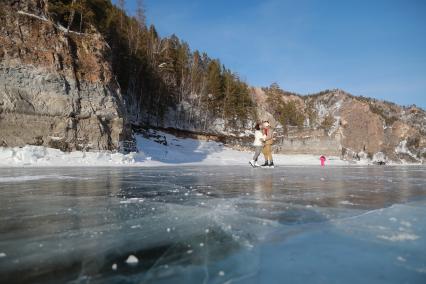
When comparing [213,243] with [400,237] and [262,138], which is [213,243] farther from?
[262,138]

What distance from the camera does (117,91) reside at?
2098 cm

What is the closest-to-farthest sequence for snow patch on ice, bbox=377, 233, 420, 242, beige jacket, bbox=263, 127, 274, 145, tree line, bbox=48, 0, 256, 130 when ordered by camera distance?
snow patch on ice, bbox=377, 233, 420, 242 < beige jacket, bbox=263, 127, 274, 145 < tree line, bbox=48, 0, 256, 130

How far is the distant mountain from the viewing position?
1617 centimetres

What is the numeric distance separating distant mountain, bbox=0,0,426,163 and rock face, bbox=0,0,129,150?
0.16 ft

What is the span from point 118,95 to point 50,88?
15.8 ft

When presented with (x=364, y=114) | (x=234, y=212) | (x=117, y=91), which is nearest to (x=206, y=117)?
(x=364, y=114)

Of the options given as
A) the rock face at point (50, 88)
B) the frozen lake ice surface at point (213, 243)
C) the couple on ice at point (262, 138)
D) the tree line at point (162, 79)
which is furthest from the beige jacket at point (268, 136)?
the tree line at point (162, 79)

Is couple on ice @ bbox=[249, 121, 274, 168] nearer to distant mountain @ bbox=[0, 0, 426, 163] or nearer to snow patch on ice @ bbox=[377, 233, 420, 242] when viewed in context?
distant mountain @ bbox=[0, 0, 426, 163]

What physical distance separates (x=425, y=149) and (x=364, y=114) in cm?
1642

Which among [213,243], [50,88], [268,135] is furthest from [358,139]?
[213,243]

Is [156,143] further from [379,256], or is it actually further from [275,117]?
[275,117]

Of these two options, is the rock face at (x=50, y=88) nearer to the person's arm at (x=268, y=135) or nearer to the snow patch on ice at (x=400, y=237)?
the person's arm at (x=268, y=135)

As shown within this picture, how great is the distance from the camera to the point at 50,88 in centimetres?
1673

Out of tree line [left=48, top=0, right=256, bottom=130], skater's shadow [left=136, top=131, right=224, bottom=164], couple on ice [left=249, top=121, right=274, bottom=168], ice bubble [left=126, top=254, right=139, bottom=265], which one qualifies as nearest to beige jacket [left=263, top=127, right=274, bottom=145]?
couple on ice [left=249, top=121, right=274, bottom=168]
